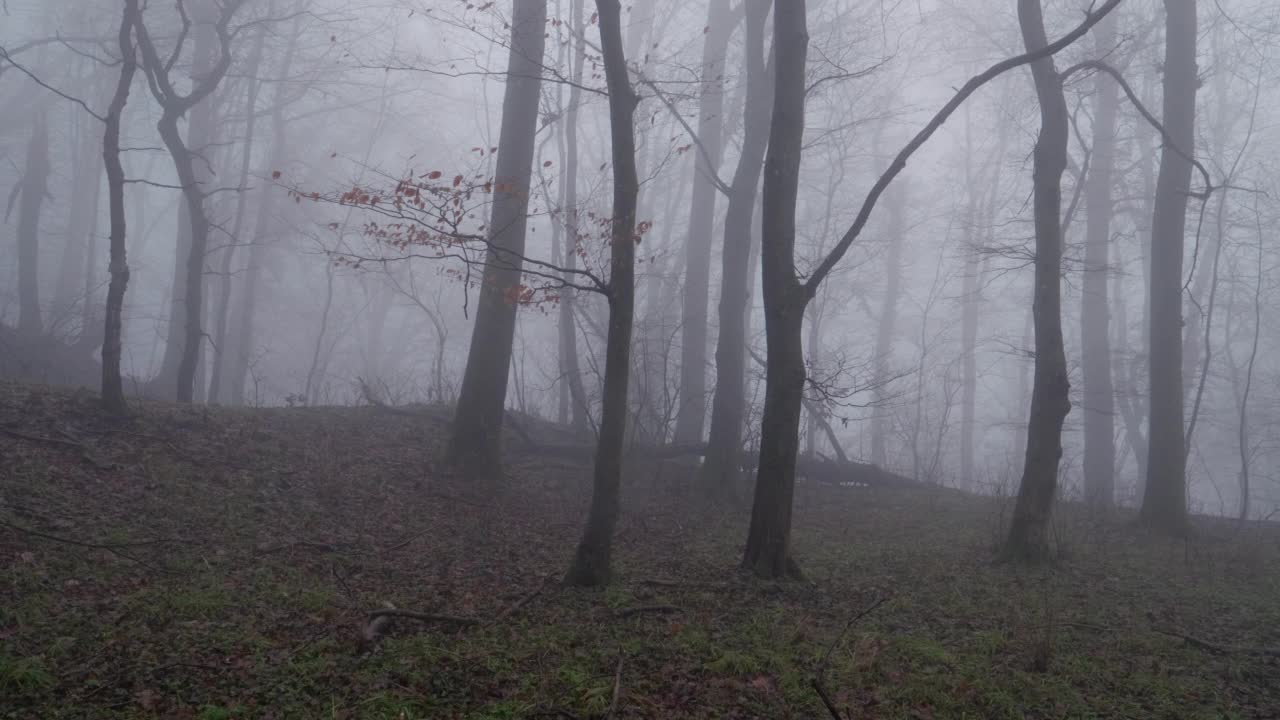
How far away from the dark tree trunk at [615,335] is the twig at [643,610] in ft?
1.97

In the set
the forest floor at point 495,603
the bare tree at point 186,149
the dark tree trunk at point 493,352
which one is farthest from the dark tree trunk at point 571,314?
the bare tree at point 186,149

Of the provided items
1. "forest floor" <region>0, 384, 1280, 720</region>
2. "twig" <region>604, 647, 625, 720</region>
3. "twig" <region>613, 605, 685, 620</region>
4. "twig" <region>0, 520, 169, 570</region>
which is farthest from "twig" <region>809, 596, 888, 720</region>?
"twig" <region>0, 520, 169, 570</region>

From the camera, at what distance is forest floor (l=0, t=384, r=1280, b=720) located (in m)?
4.28

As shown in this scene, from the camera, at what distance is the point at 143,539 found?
6.26 m

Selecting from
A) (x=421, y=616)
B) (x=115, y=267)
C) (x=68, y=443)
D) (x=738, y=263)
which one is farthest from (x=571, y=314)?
(x=421, y=616)

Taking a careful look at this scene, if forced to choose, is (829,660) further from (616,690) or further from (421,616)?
(421,616)

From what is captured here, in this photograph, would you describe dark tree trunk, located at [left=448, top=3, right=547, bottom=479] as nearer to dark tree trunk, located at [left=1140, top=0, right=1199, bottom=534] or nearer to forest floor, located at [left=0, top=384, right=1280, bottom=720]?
forest floor, located at [left=0, top=384, right=1280, bottom=720]

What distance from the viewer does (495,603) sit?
233 inches

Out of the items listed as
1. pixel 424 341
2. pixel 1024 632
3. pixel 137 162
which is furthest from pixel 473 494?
pixel 137 162

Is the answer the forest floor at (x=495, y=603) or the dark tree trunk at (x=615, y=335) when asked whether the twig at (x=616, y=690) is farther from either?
the dark tree trunk at (x=615, y=335)

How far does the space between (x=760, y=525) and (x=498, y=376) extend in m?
4.49

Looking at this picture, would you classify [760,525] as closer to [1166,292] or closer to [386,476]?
[386,476]

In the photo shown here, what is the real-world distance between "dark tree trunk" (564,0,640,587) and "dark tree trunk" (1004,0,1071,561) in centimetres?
409

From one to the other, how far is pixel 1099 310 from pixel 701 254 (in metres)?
8.67
